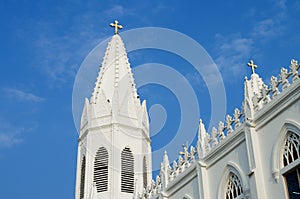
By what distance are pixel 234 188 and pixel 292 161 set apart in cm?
388

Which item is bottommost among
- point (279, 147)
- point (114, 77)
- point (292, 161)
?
point (292, 161)

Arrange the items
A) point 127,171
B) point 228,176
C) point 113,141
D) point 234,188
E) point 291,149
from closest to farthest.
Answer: point 291,149, point 234,188, point 228,176, point 127,171, point 113,141

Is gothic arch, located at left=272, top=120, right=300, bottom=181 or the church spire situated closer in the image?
gothic arch, located at left=272, top=120, right=300, bottom=181

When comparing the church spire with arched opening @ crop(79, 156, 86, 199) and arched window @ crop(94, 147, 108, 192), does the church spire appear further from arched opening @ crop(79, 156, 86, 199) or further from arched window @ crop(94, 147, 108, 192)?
arched opening @ crop(79, 156, 86, 199)

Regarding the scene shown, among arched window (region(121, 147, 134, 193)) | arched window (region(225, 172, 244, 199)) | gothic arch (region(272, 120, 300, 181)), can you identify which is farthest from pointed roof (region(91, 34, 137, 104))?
gothic arch (region(272, 120, 300, 181))

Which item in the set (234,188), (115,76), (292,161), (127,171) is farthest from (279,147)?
(115,76)

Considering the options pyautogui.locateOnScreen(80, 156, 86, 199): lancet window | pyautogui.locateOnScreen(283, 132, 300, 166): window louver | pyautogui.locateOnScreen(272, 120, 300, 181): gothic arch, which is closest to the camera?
pyautogui.locateOnScreen(283, 132, 300, 166): window louver

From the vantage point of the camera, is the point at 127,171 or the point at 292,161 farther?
the point at 127,171

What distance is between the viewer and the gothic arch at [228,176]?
23223 mm

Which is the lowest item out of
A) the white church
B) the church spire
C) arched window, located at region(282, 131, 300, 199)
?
arched window, located at region(282, 131, 300, 199)

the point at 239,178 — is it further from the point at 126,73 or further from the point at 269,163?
the point at 126,73

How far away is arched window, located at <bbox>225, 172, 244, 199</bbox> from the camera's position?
23987 millimetres

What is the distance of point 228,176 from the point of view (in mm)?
24844

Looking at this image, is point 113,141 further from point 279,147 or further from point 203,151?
point 279,147
